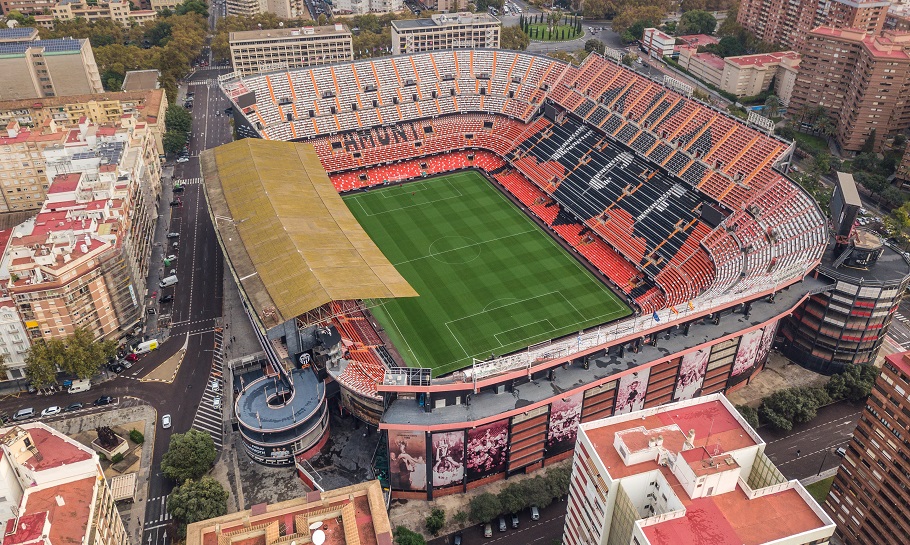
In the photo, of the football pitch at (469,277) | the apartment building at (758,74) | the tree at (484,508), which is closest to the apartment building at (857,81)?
the apartment building at (758,74)

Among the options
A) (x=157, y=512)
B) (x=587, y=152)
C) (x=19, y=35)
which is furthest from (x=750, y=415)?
(x=19, y=35)

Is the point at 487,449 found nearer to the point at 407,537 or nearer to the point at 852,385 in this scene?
the point at 407,537

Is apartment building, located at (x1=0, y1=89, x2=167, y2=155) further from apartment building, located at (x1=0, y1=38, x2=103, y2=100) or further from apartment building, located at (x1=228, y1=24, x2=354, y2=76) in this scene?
apartment building, located at (x1=228, y1=24, x2=354, y2=76)

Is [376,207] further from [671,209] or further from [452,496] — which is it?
[452,496]

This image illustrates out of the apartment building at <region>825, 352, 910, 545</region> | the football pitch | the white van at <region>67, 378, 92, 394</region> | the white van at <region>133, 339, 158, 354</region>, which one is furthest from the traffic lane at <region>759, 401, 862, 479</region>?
the white van at <region>67, 378, 92, 394</region>

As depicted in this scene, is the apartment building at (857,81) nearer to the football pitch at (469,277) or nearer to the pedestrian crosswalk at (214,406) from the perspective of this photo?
the football pitch at (469,277)

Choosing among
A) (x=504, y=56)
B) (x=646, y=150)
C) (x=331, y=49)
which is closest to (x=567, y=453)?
(x=646, y=150)
